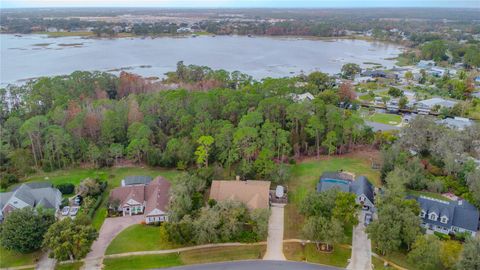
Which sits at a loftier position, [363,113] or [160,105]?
[160,105]

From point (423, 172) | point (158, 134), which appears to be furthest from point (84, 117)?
point (423, 172)

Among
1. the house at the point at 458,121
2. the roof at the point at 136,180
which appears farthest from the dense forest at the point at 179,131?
the house at the point at 458,121

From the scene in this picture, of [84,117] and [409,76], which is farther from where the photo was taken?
[409,76]

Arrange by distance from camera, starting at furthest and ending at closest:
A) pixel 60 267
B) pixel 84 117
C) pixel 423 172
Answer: pixel 84 117
pixel 423 172
pixel 60 267

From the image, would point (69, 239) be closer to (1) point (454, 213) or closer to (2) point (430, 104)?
(1) point (454, 213)

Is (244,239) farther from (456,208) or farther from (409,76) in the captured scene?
(409,76)

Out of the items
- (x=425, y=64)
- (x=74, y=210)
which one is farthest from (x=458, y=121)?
(x=74, y=210)
